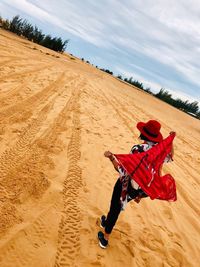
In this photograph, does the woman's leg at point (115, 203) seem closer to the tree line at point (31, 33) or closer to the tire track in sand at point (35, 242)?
the tire track in sand at point (35, 242)

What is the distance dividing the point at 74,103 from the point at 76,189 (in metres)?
5.90

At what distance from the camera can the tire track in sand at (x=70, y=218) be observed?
12.1 ft

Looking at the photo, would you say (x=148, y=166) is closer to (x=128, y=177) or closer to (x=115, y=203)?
(x=128, y=177)

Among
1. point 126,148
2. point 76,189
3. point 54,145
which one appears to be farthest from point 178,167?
point 76,189

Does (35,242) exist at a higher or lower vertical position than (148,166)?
lower

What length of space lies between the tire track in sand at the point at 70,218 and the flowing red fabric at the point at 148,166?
3.75 ft

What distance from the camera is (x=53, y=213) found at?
14.2ft

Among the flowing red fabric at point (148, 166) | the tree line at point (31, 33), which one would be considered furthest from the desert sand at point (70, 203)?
the tree line at point (31, 33)

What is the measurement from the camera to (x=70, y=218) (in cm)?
438

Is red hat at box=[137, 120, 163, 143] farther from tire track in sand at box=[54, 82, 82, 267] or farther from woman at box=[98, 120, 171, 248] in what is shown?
tire track in sand at box=[54, 82, 82, 267]

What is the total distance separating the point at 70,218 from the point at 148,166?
4.82ft

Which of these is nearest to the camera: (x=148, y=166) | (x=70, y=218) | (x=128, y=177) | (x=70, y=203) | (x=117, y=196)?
(x=148, y=166)

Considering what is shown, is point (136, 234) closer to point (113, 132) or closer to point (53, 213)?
point (53, 213)

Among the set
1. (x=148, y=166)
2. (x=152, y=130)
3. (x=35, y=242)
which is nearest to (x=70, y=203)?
(x=35, y=242)
